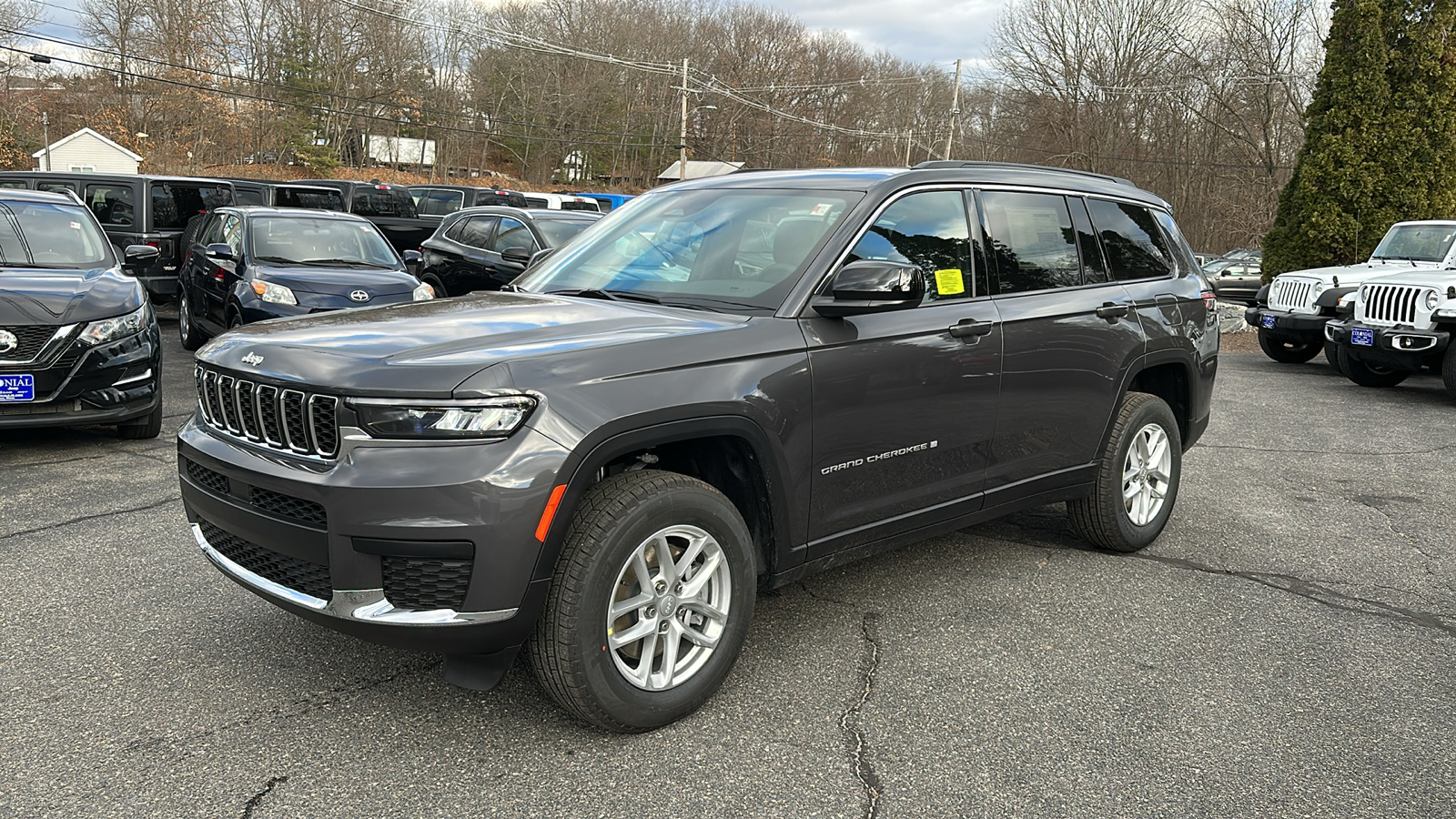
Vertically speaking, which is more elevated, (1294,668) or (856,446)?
(856,446)

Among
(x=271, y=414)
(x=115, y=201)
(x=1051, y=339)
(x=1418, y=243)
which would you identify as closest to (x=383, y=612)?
(x=271, y=414)

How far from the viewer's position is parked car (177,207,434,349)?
385 inches

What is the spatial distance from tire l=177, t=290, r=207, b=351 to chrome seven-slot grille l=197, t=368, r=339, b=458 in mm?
9668

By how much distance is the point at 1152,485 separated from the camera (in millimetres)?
5410

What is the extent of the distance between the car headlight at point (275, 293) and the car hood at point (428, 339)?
638 centimetres

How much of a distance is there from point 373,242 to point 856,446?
28.7 ft

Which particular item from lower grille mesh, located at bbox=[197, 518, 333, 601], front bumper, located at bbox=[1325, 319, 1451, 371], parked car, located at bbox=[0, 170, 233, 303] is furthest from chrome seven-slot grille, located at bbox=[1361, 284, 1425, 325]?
parked car, located at bbox=[0, 170, 233, 303]

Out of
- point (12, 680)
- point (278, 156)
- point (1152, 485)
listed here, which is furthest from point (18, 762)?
point (278, 156)

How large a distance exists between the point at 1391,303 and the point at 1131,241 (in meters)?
7.80

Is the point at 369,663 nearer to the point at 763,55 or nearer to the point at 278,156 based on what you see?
the point at 278,156

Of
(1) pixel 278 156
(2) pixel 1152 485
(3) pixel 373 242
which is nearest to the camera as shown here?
(2) pixel 1152 485

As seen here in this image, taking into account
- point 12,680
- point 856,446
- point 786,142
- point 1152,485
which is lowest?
point 12,680

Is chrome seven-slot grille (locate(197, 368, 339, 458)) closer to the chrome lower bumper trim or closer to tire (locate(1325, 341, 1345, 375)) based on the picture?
the chrome lower bumper trim

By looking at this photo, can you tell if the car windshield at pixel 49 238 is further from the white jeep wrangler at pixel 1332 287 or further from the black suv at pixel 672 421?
the white jeep wrangler at pixel 1332 287
